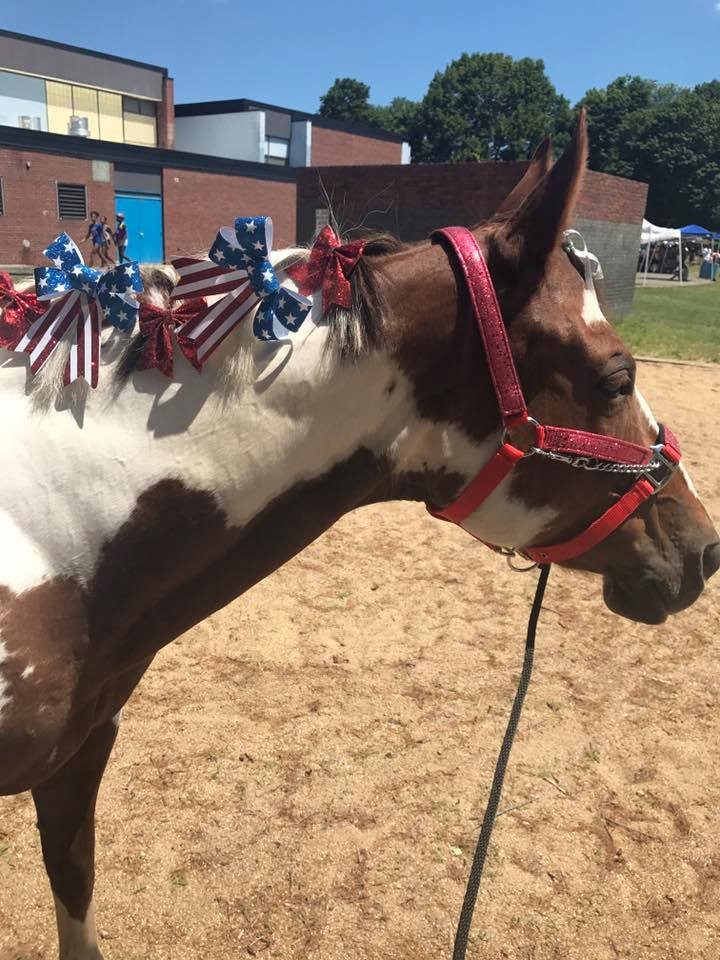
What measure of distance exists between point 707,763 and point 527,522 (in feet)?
8.33

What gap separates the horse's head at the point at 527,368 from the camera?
1469mm

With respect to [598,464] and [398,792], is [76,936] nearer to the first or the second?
[398,792]

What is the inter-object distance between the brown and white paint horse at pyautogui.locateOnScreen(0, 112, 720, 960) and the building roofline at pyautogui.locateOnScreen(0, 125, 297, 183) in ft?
96.1

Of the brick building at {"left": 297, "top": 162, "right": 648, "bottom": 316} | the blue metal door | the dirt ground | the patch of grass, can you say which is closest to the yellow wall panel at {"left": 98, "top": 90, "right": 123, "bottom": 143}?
the blue metal door

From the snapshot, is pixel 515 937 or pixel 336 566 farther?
pixel 336 566

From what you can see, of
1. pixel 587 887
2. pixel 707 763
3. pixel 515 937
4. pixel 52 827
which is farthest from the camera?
pixel 707 763

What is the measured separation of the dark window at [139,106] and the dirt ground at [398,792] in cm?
4399

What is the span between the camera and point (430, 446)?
1567mm

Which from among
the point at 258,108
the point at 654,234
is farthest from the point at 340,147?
the point at 654,234

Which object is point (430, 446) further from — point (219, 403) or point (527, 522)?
point (219, 403)

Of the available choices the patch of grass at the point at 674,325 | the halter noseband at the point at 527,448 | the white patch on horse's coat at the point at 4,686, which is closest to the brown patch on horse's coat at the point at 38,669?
the white patch on horse's coat at the point at 4,686

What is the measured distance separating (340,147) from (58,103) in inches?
649

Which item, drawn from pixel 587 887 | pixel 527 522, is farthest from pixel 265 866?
pixel 527 522

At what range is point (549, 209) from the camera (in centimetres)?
143
